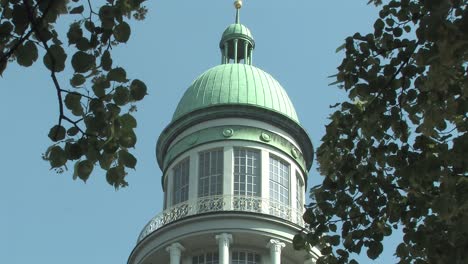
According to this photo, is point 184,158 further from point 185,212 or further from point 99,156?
point 99,156

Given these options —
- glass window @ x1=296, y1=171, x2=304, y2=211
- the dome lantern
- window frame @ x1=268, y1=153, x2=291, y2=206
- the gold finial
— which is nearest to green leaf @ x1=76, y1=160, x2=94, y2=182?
window frame @ x1=268, y1=153, x2=291, y2=206

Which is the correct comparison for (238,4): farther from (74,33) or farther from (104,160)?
(104,160)

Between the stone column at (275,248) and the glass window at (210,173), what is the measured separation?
3067 millimetres

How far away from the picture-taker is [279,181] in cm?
4503

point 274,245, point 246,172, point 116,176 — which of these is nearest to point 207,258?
point 274,245

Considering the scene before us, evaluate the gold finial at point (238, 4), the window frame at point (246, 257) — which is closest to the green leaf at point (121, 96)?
the window frame at point (246, 257)

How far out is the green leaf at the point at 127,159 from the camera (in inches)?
538

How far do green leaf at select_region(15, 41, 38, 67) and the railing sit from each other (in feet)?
97.1

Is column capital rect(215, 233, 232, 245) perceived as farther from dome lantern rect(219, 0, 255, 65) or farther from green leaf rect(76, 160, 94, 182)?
green leaf rect(76, 160, 94, 182)

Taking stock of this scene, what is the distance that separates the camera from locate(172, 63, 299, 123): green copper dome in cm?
4678

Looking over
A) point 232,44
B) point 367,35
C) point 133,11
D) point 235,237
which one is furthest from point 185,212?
point 133,11

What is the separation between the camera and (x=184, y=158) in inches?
1801

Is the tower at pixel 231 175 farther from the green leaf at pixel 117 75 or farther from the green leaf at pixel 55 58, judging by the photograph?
the green leaf at pixel 55 58

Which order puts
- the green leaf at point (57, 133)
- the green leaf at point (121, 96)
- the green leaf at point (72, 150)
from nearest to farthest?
the green leaf at point (57, 133), the green leaf at point (72, 150), the green leaf at point (121, 96)
